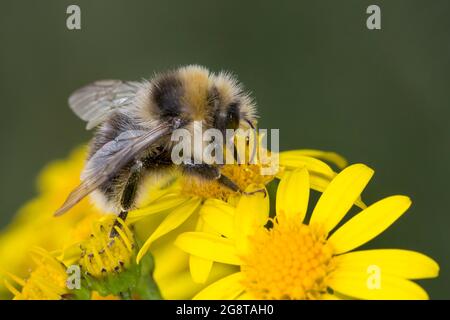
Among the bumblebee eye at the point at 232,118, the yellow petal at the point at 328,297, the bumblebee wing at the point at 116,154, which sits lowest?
the yellow petal at the point at 328,297

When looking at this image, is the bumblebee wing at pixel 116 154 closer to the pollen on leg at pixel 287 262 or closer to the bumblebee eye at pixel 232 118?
the bumblebee eye at pixel 232 118

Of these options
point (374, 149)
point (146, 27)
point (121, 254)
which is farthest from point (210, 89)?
point (146, 27)

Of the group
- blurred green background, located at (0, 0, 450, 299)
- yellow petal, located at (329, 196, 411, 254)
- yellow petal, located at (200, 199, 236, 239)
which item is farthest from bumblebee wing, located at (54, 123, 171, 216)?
blurred green background, located at (0, 0, 450, 299)

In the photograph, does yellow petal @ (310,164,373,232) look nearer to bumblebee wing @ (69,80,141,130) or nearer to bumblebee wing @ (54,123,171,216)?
bumblebee wing @ (54,123,171,216)

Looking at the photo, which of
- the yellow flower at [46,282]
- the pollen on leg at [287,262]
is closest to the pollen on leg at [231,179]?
the pollen on leg at [287,262]

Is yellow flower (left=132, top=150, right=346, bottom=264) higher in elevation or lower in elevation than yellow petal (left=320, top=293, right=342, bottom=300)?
higher

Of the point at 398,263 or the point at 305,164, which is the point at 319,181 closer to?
the point at 305,164

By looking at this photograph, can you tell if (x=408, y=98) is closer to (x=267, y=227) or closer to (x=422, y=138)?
(x=422, y=138)

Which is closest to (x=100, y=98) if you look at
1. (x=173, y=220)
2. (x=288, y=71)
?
(x=173, y=220)
